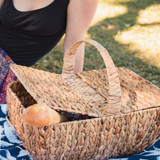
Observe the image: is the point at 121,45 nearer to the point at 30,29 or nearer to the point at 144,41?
the point at 144,41

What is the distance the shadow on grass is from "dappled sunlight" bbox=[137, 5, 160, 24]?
7 centimetres

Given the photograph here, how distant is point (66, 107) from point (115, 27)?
8.57ft

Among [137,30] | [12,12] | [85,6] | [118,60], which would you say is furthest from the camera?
[137,30]

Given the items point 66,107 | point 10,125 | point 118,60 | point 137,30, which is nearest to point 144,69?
point 118,60

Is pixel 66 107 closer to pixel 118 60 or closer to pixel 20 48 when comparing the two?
pixel 20 48

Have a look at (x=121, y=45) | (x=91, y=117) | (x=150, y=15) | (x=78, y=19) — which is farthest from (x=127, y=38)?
(x=91, y=117)

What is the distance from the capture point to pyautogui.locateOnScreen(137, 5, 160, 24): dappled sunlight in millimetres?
3512

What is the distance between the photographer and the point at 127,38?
10.2 feet

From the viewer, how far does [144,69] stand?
2.42m

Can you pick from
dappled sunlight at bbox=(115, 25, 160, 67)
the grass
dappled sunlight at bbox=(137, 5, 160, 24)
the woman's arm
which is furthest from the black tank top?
dappled sunlight at bbox=(137, 5, 160, 24)

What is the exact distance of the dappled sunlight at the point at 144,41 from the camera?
264cm

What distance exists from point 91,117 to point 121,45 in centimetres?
207

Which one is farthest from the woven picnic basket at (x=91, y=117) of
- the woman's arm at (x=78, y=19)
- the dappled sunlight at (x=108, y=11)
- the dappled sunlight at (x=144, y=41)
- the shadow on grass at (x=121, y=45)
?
the dappled sunlight at (x=108, y=11)

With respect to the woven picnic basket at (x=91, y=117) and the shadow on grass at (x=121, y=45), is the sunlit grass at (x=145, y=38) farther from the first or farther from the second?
the woven picnic basket at (x=91, y=117)
